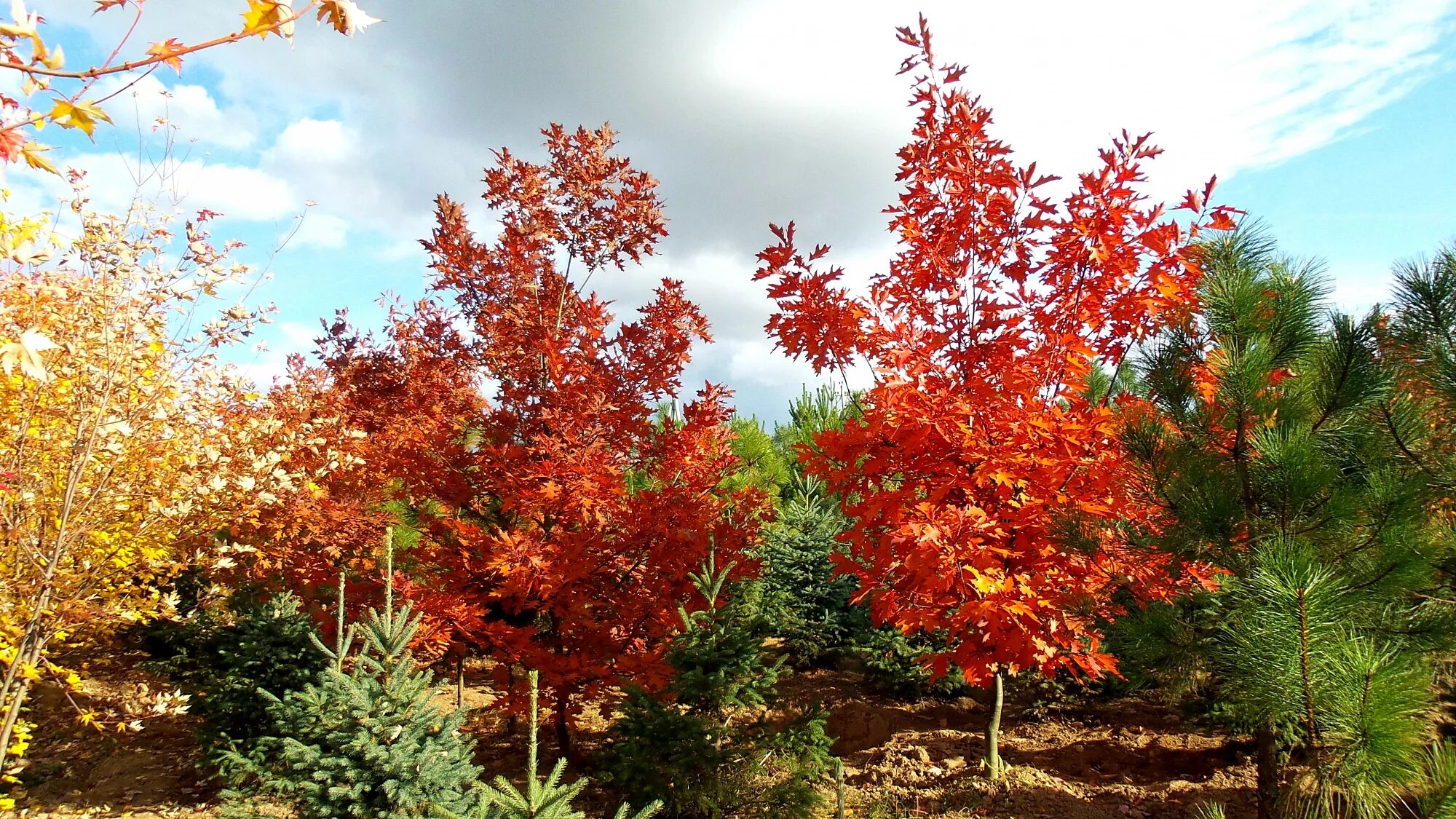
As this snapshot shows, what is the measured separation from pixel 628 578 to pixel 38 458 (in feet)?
14.1

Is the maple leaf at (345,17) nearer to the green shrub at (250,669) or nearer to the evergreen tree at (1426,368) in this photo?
the evergreen tree at (1426,368)

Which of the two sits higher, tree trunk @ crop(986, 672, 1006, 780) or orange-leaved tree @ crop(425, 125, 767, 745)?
orange-leaved tree @ crop(425, 125, 767, 745)

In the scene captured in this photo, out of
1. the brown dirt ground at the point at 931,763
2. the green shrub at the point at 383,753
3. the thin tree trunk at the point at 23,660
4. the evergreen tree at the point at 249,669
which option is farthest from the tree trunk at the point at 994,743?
the thin tree trunk at the point at 23,660

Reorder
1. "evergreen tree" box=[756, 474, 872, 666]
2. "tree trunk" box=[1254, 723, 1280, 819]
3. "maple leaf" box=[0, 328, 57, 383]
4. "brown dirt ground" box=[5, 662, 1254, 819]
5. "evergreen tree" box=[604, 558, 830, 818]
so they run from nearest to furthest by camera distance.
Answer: "maple leaf" box=[0, 328, 57, 383] < "tree trunk" box=[1254, 723, 1280, 819] < "evergreen tree" box=[604, 558, 830, 818] < "brown dirt ground" box=[5, 662, 1254, 819] < "evergreen tree" box=[756, 474, 872, 666]

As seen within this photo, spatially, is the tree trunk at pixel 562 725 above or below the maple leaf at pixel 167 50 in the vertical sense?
below

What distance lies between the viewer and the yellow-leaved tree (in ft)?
15.8

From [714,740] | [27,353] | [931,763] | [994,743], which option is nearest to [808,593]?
[931,763]

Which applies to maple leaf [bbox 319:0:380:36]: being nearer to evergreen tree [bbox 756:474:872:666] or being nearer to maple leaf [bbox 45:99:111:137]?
maple leaf [bbox 45:99:111:137]

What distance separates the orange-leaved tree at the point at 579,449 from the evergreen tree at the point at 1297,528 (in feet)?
9.51

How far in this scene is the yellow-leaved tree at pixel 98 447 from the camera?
4824 mm

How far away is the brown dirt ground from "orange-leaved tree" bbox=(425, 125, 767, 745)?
1.03 metres

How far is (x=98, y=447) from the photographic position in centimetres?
496

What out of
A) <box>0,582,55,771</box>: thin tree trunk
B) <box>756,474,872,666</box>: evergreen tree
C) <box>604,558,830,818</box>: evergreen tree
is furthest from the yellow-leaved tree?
<box>756,474,872,666</box>: evergreen tree

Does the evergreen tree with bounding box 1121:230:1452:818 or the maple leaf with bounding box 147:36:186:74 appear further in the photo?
the evergreen tree with bounding box 1121:230:1452:818
